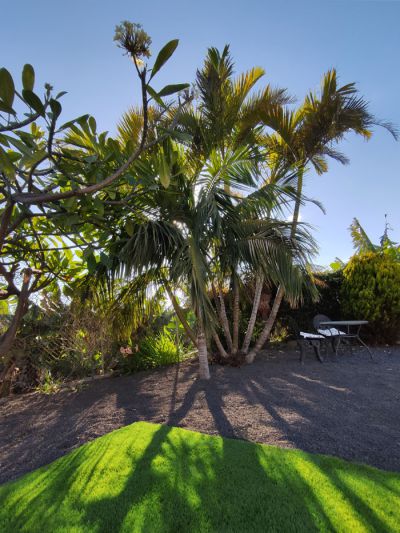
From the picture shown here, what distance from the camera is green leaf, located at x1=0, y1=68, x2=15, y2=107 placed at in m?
1.49

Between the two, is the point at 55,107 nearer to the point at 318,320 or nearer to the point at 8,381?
the point at 8,381

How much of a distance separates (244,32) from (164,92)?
3542 millimetres

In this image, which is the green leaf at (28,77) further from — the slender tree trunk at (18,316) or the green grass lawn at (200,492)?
the green grass lawn at (200,492)

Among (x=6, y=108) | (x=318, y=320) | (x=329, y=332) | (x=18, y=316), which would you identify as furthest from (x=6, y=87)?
(x=318, y=320)

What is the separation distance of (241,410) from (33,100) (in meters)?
3.70

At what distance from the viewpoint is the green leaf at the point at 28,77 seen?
64.9 inches

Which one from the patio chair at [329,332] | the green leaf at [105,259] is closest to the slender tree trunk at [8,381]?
the green leaf at [105,259]

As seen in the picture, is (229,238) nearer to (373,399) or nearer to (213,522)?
(373,399)

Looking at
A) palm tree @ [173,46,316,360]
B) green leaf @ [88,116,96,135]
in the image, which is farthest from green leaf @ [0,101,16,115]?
palm tree @ [173,46,316,360]

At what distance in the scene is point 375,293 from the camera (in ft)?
26.7

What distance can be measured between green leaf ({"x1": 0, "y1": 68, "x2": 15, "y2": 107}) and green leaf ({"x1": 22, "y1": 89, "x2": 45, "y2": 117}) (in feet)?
0.18

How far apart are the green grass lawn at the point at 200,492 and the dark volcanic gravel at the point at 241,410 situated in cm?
38

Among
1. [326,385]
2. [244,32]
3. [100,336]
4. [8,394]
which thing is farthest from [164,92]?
[8,394]

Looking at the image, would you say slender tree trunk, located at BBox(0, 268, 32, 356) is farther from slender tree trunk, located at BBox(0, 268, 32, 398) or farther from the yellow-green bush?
the yellow-green bush
